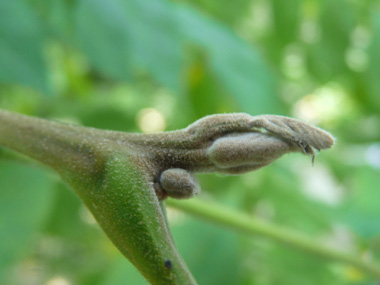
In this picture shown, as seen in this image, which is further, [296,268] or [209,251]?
[296,268]

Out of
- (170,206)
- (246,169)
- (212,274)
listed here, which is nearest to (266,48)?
(212,274)

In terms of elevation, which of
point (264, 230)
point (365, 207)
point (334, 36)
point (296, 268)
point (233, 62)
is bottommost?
point (264, 230)

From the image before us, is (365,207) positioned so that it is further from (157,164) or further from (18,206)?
→ (157,164)

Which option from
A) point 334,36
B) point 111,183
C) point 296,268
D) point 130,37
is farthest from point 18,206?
point 334,36

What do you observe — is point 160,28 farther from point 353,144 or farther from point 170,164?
point 353,144

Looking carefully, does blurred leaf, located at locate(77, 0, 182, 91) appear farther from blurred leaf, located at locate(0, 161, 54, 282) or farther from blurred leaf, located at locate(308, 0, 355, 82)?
blurred leaf, located at locate(308, 0, 355, 82)

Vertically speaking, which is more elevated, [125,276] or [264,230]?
[264,230]

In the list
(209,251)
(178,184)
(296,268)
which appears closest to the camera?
(178,184)
